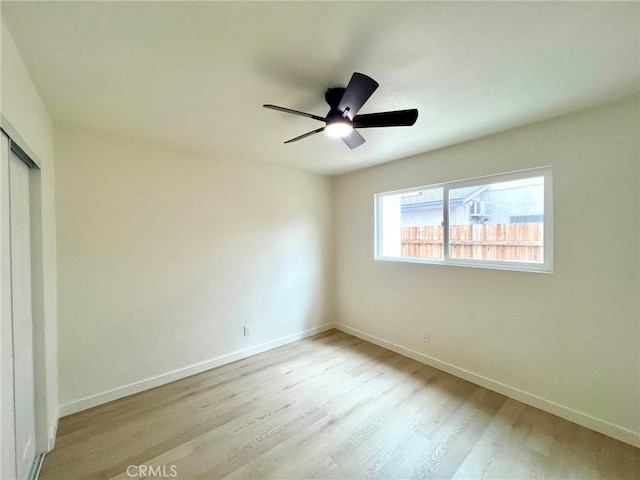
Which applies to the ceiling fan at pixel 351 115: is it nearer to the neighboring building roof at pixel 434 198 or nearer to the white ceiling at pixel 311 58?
the white ceiling at pixel 311 58

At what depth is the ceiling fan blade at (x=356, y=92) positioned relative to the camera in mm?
1272

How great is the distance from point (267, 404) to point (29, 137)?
244cm

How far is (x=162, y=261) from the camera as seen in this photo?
2.54 m

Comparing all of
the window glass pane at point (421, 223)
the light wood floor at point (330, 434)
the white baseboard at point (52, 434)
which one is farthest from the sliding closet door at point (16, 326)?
the window glass pane at point (421, 223)

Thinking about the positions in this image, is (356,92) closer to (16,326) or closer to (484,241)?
(484,241)

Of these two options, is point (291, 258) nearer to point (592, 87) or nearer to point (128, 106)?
point (128, 106)

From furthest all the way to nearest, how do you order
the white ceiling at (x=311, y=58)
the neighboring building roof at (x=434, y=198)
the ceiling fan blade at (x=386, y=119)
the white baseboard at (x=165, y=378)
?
the neighboring building roof at (x=434, y=198) → the white baseboard at (x=165, y=378) → the ceiling fan blade at (x=386, y=119) → the white ceiling at (x=311, y=58)

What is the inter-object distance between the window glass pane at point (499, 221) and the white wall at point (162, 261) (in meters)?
1.98

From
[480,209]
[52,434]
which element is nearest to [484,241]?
[480,209]

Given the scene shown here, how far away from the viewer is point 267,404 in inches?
86.6

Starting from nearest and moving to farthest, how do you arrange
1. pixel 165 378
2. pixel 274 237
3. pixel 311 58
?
pixel 311 58
pixel 165 378
pixel 274 237

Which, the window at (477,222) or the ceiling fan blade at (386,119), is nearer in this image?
the ceiling fan blade at (386,119)

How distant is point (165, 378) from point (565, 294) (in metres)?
3.60

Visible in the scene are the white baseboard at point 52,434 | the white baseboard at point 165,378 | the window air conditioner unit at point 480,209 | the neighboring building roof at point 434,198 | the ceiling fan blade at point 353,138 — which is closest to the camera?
the white baseboard at point 52,434
